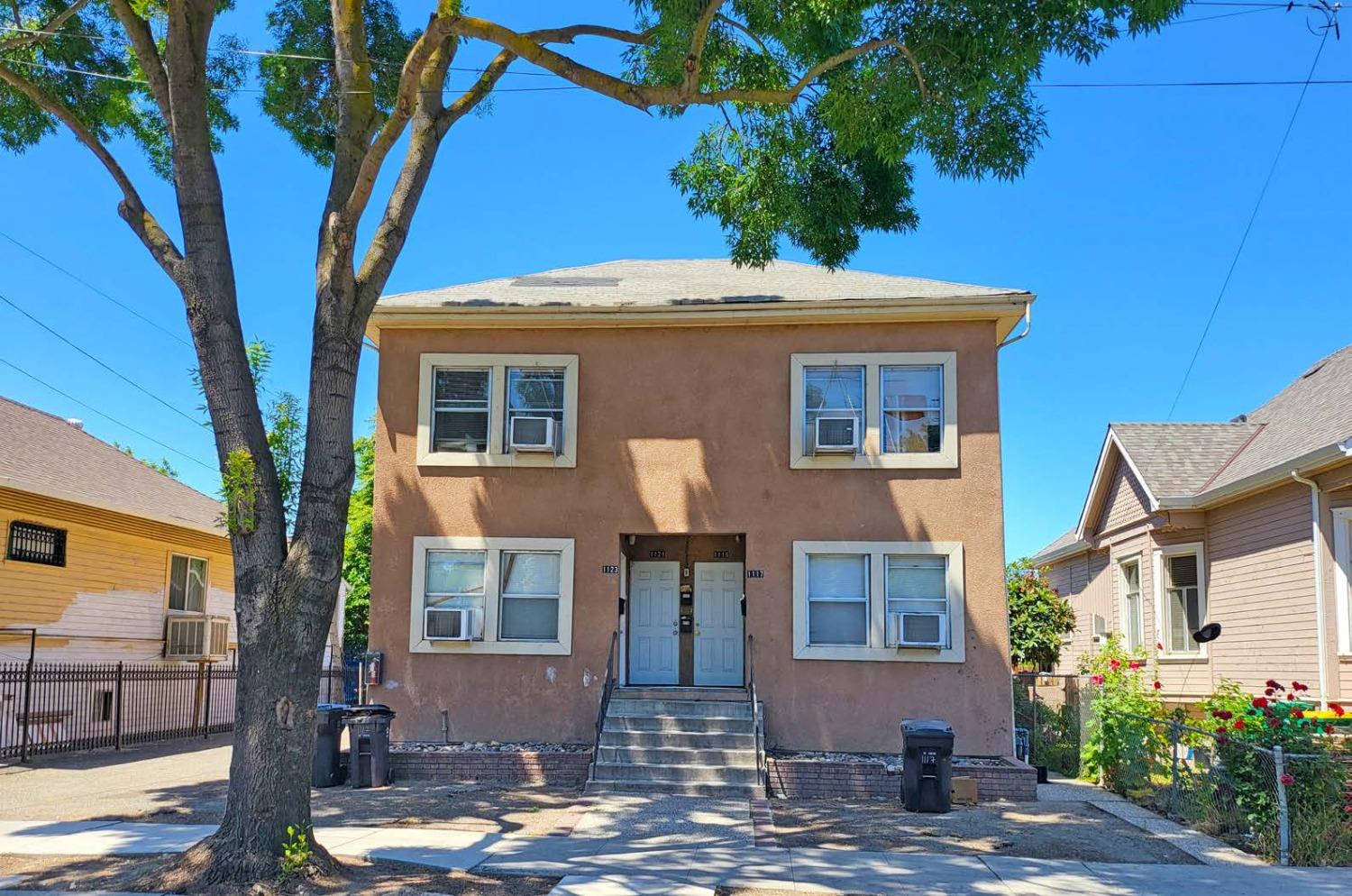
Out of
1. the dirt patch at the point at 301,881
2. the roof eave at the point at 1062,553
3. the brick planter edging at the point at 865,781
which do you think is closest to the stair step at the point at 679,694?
the brick planter edging at the point at 865,781

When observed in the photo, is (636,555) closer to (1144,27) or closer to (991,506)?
Answer: (991,506)

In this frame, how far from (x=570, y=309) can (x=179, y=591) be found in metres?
12.2

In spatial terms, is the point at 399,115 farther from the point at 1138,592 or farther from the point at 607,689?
the point at 1138,592

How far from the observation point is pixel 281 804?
26.6 feet

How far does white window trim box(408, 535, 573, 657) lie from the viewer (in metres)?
14.9

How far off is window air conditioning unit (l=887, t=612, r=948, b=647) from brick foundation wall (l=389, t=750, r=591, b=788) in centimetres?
432

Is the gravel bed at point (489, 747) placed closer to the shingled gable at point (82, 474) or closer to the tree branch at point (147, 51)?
the shingled gable at point (82, 474)

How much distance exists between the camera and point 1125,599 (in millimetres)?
20703

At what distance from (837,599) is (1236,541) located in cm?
688

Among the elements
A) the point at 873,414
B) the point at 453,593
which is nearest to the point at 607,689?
Answer: the point at 453,593

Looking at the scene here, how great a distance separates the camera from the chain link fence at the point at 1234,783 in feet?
31.4

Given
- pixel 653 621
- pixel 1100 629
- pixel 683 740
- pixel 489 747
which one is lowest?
pixel 489 747

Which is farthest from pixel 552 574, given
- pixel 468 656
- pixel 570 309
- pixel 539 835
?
pixel 539 835

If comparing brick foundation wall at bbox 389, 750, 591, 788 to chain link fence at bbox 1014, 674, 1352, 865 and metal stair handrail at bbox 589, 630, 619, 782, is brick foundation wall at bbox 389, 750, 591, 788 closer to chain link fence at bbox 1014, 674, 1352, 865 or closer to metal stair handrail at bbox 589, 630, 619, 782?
metal stair handrail at bbox 589, 630, 619, 782
